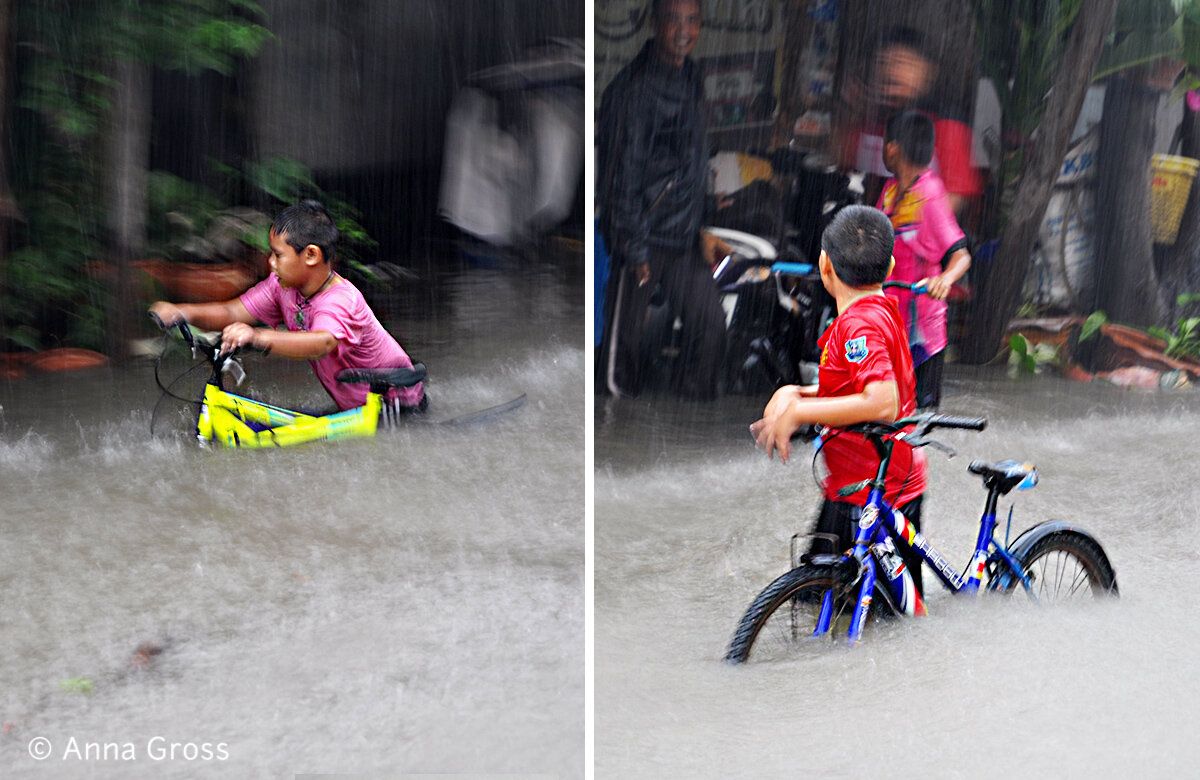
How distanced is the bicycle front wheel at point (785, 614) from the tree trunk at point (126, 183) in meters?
2.35

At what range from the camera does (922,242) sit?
3588 mm

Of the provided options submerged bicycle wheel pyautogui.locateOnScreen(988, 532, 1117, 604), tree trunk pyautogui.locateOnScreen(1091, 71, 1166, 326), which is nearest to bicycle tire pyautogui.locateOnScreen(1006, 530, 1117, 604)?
submerged bicycle wheel pyautogui.locateOnScreen(988, 532, 1117, 604)

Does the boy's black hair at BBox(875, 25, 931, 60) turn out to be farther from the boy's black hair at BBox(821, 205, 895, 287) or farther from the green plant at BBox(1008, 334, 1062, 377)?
the green plant at BBox(1008, 334, 1062, 377)

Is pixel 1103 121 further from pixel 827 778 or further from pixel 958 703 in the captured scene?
pixel 827 778

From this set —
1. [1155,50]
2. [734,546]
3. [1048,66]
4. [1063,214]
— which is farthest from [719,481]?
[1155,50]

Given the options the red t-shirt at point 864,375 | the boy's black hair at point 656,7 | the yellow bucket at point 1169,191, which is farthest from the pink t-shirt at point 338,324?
the yellow bucket at point 1169,191

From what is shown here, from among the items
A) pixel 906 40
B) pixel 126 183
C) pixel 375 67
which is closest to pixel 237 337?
pixel 126 183

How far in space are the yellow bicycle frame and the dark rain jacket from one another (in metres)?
1.19

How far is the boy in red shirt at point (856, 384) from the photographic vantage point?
3.21 meters

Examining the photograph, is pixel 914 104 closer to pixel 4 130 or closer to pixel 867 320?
pixel 867 320

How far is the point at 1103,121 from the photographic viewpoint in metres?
3.89

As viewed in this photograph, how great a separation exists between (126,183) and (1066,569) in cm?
341

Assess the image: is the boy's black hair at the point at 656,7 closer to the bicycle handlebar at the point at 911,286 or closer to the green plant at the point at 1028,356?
the bicycle handlebar at the point at 911,286

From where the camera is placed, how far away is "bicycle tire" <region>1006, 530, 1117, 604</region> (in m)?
3.40
